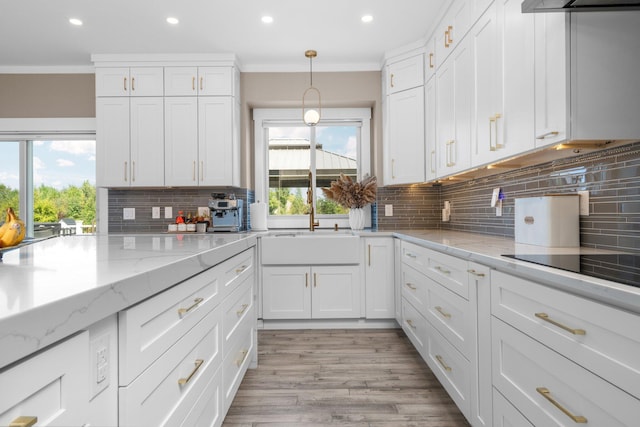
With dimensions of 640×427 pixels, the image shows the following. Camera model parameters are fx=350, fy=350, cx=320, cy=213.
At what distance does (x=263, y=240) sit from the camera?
3.14 metres

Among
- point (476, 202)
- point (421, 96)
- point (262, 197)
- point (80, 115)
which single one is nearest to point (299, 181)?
point (262, 197)

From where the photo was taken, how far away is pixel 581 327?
0.90 meters

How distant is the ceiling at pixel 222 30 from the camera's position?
2586 mm

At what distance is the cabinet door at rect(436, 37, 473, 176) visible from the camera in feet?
7.25

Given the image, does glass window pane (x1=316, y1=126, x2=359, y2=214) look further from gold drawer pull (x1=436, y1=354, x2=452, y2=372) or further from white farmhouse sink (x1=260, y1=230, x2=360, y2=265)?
gold drawer pull (x1=436, y1=354, x2=452, y2=372)

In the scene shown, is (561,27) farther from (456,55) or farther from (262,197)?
(262,197)

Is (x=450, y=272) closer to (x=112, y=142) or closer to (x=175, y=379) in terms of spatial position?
(x=175, y=379)

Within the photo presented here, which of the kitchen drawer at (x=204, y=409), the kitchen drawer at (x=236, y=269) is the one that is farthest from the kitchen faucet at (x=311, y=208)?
the kitchen drawer at (x=204, y=409)

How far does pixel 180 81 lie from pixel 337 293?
2.48 m

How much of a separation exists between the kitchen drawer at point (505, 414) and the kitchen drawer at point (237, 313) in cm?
113

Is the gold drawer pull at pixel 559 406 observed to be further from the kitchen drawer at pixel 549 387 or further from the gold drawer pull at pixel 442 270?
the gold drawer pull at pixel 442 270

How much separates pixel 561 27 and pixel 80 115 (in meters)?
4.07

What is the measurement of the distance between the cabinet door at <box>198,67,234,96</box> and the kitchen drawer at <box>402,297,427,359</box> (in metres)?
2.51

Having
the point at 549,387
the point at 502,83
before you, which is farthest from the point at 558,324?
the point at 502,83
